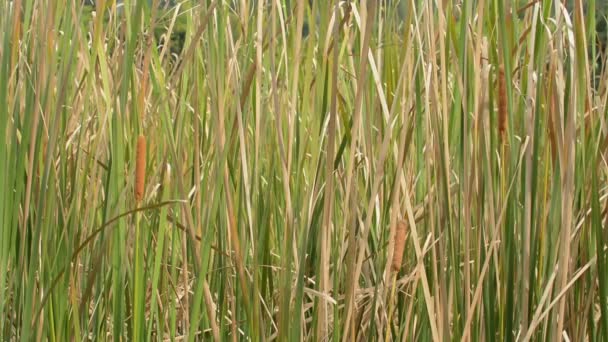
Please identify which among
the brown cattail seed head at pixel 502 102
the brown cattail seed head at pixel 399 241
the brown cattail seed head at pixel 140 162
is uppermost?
the brown cattail seed head at pixel 502 102

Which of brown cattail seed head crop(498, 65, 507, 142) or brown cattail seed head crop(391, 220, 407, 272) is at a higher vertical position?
brown cattail seed head crop(498, 65, 507, 142)

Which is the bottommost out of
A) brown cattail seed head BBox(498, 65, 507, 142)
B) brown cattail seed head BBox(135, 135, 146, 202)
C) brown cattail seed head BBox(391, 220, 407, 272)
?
brown cattail seed head BBox(391, 220, 407, 272)

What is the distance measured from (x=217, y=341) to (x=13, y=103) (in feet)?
1.29

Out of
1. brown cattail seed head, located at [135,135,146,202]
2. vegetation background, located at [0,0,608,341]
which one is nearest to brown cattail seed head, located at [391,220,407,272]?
vegetation background, located at [0,0,608,341]

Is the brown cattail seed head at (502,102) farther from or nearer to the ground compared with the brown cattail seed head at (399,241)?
farther from the ground

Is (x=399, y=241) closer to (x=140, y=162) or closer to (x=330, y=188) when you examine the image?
(x=330, y=188)

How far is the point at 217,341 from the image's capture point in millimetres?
992

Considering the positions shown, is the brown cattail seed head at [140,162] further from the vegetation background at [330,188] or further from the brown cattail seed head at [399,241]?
the brown cattail seed head at [399,241]

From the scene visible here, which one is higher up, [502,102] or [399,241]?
[502,102]

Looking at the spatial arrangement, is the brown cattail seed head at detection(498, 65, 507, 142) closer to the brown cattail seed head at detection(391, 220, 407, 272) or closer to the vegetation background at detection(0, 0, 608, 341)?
the vegetation background at detection(0, 0, 608, 341)

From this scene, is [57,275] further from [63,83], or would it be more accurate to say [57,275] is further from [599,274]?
[599,274]

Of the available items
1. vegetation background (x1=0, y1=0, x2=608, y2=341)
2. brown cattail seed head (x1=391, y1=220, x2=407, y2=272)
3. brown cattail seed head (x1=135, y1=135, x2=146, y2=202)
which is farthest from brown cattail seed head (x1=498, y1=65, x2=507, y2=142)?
brown cattail seed head (x1=135, y1=135, x2=146, y2=202)

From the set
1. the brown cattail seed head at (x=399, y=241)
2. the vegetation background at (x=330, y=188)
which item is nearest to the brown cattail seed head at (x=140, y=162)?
the vegetation background at (x=330, y=188)

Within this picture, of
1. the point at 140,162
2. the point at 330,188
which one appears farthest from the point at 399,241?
the point at 140,162
